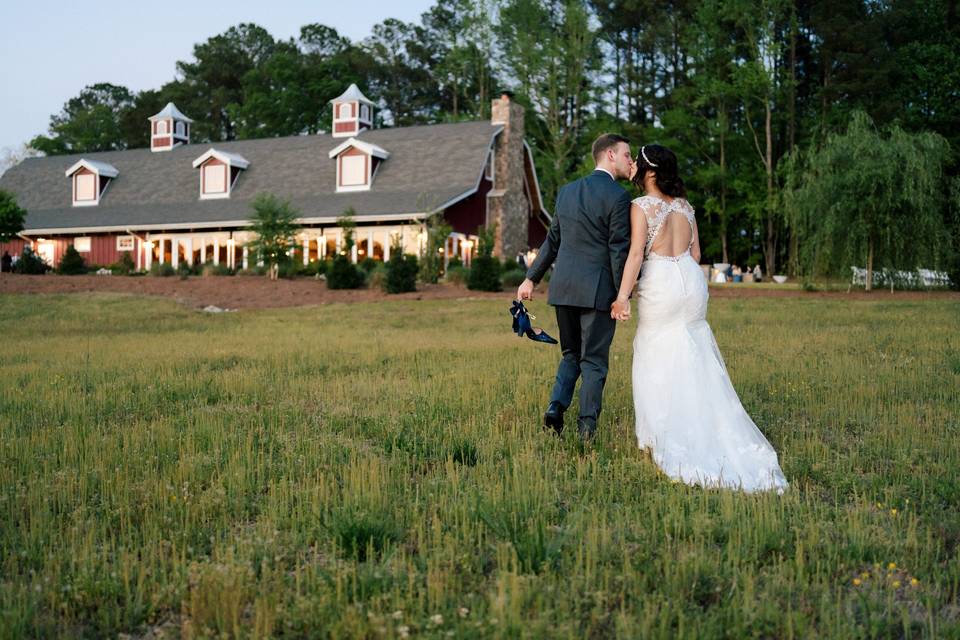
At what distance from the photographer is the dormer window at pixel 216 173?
40875 millimetres

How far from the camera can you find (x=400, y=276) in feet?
85.5

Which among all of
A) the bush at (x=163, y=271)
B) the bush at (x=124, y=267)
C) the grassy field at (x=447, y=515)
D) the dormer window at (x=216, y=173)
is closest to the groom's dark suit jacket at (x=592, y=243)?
the grassy field at (x=447, y=515)

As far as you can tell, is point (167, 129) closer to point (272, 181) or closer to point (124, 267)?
point (272, 181)

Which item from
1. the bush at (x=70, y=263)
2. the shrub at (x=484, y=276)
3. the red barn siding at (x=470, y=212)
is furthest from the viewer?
the red barn siding at (x=470, y=212)

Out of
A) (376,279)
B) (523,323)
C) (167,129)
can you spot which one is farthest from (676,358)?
(167,129)

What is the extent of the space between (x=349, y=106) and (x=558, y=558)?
1660 inches

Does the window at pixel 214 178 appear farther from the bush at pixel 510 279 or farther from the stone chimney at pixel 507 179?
the bush at pixel 510 279

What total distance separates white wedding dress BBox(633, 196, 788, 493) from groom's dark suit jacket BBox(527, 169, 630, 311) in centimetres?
19

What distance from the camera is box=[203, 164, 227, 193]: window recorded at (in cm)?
4097

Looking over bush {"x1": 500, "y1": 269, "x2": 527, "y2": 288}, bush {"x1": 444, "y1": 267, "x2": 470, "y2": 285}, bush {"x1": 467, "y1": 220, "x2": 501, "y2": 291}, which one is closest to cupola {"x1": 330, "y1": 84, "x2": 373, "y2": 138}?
bush {"x1": 444, "y1": 267, "x2": 470, "y2": 285}

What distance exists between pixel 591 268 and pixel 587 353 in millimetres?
638

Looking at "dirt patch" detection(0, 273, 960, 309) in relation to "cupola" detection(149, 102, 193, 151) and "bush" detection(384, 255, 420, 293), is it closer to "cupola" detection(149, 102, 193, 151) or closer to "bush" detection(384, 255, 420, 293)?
"bush" detection(384, 255, 420, 293)

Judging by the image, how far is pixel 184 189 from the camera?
139 ft

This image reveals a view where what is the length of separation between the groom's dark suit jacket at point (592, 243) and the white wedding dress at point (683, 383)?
187mm
